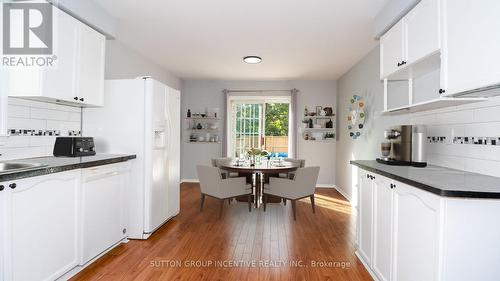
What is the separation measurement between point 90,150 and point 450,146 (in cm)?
324

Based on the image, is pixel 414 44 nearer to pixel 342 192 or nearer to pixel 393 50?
pixel 393 50

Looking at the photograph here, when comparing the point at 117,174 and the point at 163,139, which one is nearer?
the point at 117,174

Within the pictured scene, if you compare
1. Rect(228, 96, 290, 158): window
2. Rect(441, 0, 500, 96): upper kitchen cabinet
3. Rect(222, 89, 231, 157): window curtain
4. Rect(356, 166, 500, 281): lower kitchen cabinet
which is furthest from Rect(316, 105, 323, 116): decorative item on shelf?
Rect(441, 0, 500, 96): upper kitchen cabinet

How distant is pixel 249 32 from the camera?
3.39 metres

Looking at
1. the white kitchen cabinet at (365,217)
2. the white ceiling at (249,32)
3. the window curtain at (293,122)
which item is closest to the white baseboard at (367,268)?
the white kitchen cabinet at (365,217)

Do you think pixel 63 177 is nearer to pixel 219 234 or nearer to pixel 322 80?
pixel 219 234

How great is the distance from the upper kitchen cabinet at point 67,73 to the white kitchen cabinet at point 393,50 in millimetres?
2851

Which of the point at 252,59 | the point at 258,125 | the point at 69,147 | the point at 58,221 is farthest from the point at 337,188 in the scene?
the point at 58,221

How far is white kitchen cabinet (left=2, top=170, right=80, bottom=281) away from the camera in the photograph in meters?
1.61

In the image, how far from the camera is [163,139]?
3.32 metres

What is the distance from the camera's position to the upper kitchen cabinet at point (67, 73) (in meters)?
2.14

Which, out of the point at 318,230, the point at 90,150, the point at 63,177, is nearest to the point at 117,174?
the point at 90,150

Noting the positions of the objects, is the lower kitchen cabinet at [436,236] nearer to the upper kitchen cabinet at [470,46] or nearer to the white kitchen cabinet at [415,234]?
the white kitchen cabinet at [415,234]

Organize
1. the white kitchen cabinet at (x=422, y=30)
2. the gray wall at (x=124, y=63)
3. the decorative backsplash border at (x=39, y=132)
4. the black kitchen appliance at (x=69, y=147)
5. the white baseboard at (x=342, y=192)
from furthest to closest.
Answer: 1. the white baseboard at (x=342, y=192)
2. the gray wall at (x=124, y=63)
3. the black kitchen appliance at (x=69, y=147)
4. the decorative backsplash border at (x=39, y=132)
5. the white kitchen cabinet at (x=422, y=30)
